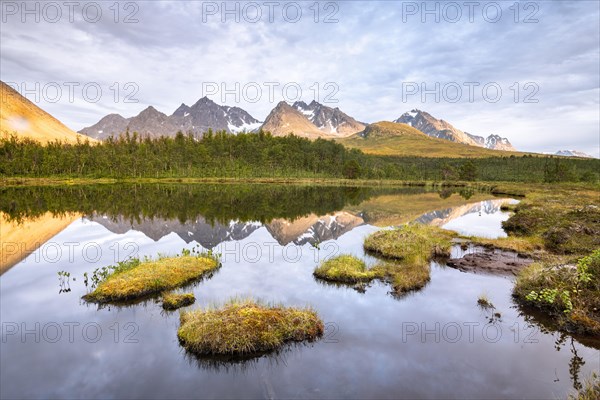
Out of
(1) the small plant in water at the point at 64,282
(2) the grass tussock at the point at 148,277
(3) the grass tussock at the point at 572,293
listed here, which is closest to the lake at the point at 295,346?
(1) the small plant in water at the point at 64,282

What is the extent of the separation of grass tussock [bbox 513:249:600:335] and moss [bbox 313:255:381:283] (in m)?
9.83

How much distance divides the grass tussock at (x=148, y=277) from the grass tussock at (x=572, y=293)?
21.2 m

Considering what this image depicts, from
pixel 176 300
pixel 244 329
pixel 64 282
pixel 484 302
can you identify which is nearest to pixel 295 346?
pixel 244 329

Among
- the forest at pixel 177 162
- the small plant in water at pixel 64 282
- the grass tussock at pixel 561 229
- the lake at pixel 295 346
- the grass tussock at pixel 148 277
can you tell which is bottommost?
the lake at pixel 295 346

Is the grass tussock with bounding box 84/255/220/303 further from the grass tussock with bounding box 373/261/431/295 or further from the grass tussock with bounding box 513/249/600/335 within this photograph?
the grass tussock with bounding box 513/249/600/335

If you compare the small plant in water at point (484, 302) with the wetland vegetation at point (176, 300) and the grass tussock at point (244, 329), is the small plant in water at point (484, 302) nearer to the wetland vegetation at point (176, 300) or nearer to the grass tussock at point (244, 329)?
the grass tussock at point (244, 329)

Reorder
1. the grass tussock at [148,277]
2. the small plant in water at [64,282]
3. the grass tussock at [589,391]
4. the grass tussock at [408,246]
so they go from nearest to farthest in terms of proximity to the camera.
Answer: the grass tussock at [589,391], the grass tussock at [148,277], the small plant in water at [64,282], the grass tussock at [408,246]

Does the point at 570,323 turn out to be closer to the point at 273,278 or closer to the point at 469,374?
the point at 469,374

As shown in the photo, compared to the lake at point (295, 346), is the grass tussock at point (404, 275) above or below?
above

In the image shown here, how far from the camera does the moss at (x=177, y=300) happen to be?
2012 cm

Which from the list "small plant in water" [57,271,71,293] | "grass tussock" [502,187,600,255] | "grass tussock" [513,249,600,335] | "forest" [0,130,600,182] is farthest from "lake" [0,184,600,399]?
"forest" [0,130,600,182]

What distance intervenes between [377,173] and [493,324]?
184122 millimetres

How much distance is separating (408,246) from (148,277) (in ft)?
74.1

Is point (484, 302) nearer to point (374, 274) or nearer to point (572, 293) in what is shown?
point (572, 293)
